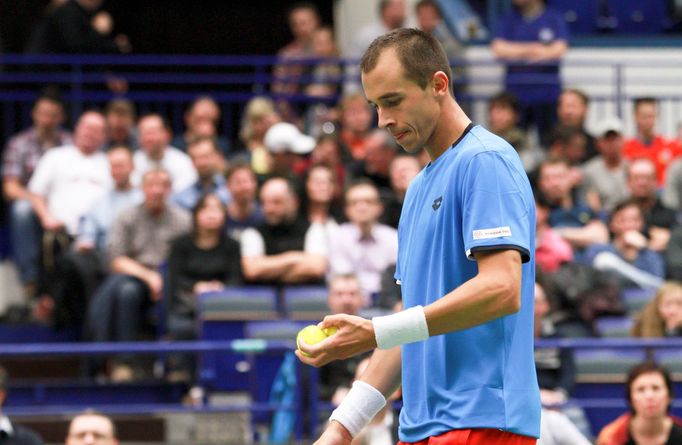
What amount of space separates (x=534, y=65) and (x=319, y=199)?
3.80m

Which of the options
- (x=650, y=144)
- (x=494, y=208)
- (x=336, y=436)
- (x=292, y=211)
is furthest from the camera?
(x=650, y=144)

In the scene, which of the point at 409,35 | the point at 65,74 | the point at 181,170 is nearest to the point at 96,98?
the point at 65,74

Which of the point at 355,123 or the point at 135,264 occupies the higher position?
the point at 355,123

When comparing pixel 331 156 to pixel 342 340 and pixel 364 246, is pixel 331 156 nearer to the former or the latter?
pixel 364 246

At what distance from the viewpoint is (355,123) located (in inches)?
531

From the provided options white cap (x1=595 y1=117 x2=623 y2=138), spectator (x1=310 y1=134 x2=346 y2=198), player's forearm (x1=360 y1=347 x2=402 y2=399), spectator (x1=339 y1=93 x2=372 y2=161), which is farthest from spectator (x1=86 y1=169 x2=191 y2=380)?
player's forearm (x1=360 y1=347 x2=402 y2=399)

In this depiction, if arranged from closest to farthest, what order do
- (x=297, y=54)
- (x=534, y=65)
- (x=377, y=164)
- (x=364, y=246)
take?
(x=364, y=246)
(x=377, y=164)
(x=534, y=65)
(x=297, y=54)

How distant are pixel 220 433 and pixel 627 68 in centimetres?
803

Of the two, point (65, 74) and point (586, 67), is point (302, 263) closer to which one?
point (65, 74)

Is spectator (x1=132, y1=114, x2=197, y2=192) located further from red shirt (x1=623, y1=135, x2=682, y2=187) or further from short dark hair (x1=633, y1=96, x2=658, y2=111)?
short dark hair (x1=633, y1=96, x2=658, y2=111)

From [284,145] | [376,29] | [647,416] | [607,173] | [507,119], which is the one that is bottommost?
[647,416]

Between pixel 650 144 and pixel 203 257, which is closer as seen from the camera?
pixel 203 257

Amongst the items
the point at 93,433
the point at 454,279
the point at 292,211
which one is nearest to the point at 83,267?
the point at 292,211

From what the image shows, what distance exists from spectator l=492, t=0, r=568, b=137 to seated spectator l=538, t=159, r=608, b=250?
2396 mm
